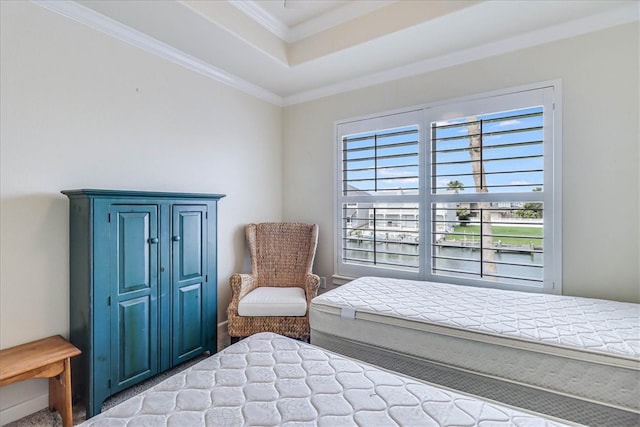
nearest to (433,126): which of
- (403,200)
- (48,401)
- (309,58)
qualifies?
(403,200)

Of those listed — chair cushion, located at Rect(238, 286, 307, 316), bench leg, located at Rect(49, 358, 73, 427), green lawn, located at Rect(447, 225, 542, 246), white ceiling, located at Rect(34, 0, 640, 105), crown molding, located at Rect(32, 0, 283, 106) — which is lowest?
bench leg, located at Rect(49, 358, 73, 427)

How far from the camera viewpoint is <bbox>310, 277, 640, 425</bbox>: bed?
4.38 feet

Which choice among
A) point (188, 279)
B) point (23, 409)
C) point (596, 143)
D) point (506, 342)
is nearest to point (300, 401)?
point (506, 342)

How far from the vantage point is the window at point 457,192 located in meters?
2.26

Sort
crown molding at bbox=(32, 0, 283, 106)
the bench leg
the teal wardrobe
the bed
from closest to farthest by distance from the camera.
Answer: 1. the bed
2. the bench leg
3. the teal wardrobe
4. crown molding at bbox=(32, 0, 283, 106)

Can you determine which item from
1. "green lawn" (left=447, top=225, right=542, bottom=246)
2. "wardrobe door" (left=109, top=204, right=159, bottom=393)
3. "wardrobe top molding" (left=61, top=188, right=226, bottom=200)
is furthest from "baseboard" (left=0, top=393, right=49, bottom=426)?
"green lawn" (left=447, top=225, right=542, bottom=246)

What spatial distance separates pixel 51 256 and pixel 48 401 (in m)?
0.88

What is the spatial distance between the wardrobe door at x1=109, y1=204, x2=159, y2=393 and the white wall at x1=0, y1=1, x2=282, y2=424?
0.36 meters

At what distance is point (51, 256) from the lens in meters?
1.88

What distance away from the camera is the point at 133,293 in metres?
1.97

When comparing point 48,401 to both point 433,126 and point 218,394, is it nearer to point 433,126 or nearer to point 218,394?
point 218,394

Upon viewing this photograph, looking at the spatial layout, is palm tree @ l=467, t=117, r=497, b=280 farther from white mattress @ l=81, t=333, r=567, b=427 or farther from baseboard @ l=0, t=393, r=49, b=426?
baseboard @ l=0, t=393, r=49, b=426

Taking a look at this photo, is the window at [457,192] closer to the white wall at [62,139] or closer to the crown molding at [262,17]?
the crown molding at [262,17]

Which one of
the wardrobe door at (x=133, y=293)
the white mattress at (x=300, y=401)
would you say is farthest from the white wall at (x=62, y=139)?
the white mattress at (x=300, y=401)
